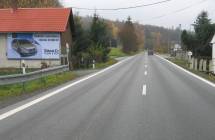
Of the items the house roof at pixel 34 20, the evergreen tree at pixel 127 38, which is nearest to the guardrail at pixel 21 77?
the house roof at pixel 34 20

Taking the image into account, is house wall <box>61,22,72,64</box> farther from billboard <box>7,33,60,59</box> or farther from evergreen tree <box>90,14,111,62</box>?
evergreen tree <box>90,14,111,62</box>

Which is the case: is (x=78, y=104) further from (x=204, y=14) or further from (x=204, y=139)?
(x=204, y=14)

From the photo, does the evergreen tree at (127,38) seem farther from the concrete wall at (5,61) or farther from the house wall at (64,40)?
the concrete wall at (5,61)

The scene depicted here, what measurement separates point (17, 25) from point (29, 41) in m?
2.31

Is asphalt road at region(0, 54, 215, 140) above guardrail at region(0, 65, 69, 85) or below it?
below

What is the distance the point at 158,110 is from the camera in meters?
11.1

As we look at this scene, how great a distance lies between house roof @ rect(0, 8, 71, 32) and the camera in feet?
136

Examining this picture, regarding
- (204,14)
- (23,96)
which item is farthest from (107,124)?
(204,14)

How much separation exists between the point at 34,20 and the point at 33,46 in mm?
3123

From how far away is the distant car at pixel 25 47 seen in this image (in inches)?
1636

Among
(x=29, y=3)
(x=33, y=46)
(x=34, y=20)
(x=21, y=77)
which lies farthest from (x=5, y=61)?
(x=21, y=77)

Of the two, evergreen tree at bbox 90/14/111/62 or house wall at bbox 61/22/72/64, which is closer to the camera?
house wall at bbox 61/22/72/64

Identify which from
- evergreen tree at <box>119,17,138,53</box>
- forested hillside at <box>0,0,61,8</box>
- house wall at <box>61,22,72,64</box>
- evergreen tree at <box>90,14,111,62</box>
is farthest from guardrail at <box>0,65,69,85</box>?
evergreen tree at <box>119,17,138,53</box>

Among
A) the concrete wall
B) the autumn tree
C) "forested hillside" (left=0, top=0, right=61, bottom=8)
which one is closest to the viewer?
the concrete wall
